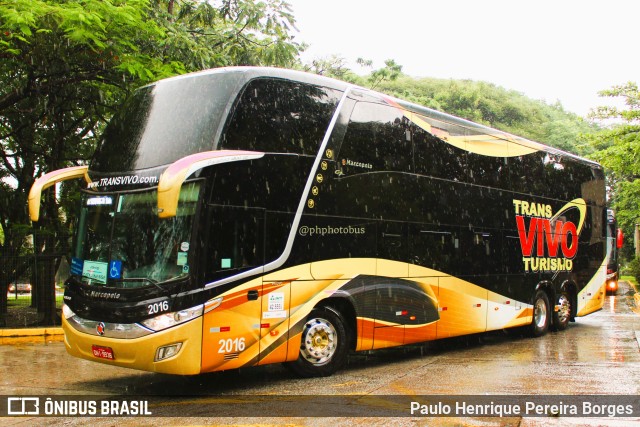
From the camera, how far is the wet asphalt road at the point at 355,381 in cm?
693

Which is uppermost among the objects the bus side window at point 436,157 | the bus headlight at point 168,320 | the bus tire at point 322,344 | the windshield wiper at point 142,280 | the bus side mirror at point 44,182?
the bus side window at point 436,157

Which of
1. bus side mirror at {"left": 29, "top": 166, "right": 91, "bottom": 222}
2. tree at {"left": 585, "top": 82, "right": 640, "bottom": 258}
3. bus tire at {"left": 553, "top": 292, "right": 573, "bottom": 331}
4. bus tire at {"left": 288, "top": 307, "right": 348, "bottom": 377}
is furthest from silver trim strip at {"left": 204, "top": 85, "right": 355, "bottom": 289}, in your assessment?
tree at {"left": 585, "top": 82, "right": 640, "bottom": 258}

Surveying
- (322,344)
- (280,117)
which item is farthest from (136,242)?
(322,344)

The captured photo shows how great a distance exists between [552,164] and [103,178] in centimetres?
1037

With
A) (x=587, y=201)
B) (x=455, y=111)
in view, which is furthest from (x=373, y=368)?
(x=455, y=111)

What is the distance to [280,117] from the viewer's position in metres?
8.96

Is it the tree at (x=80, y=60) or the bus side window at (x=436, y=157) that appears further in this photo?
the tree at (x=80, y=60)

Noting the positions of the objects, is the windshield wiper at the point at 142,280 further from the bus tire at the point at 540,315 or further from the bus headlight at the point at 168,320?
the bus tire at the point at 540,315

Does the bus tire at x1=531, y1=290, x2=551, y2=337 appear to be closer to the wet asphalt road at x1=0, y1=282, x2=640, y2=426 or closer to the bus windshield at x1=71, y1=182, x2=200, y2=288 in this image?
the wet asphalt road at x1=0, y1=282, x2=640, y2=426

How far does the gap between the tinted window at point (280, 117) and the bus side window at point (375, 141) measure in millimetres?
527

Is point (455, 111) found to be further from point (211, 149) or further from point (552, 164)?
point (211, 149)

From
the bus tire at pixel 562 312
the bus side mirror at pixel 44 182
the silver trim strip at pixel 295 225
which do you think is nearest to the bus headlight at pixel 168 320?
the silver trim strip at pixel 295 225

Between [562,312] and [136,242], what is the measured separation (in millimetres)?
11071

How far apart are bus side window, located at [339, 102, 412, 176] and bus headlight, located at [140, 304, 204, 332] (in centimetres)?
325
